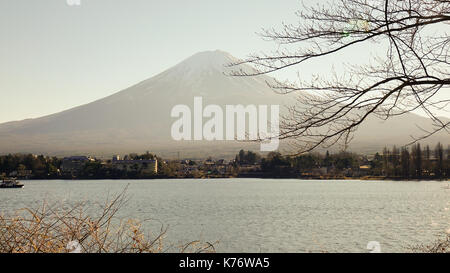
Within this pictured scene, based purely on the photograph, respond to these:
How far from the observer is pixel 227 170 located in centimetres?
11956

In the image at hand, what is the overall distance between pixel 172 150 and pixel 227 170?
45206 millimetres

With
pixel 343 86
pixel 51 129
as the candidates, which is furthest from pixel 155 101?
pixel 343 86

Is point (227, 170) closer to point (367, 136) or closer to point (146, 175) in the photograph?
point (146, 175)
